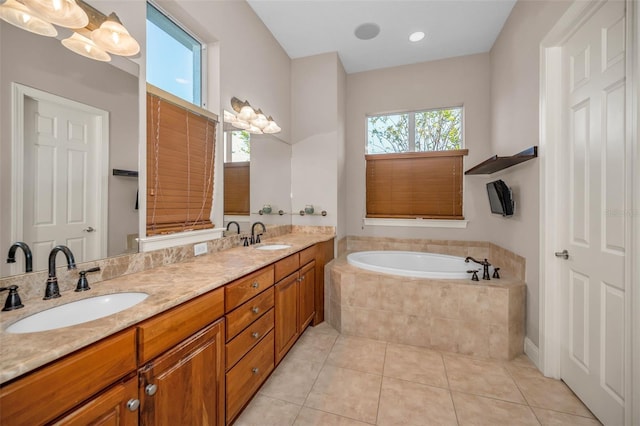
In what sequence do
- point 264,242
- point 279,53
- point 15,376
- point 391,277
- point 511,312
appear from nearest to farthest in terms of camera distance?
1. point 15,376
2. point 511,312
3. point 391,277
4. point 264,242
5. point 279,53

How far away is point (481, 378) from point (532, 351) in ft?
1.79

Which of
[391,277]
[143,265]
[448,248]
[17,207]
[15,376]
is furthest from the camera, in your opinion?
[448,248]

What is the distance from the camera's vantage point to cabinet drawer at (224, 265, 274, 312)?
137cm

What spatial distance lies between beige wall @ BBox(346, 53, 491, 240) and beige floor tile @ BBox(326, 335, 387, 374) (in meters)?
1.50

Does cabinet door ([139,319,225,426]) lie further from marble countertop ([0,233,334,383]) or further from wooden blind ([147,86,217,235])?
wooden blind ([147,86,217,235])

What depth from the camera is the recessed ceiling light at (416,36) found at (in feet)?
9.16

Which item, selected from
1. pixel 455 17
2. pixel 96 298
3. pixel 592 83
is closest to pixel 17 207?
pixel 96 298

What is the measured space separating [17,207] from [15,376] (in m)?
0.74

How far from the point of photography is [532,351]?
6.81 ft

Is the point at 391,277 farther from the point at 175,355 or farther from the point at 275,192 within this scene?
the point at 175,355

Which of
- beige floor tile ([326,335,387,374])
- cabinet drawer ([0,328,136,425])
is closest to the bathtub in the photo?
beige floor tile ([326,335,387,374])

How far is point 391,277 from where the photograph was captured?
2412 mm

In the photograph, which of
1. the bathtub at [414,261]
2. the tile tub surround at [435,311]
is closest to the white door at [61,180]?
the tile tub surround at [435,311]

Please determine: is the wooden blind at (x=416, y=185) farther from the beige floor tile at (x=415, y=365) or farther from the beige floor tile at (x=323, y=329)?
the beige floor tile at (x=415, y=365)
